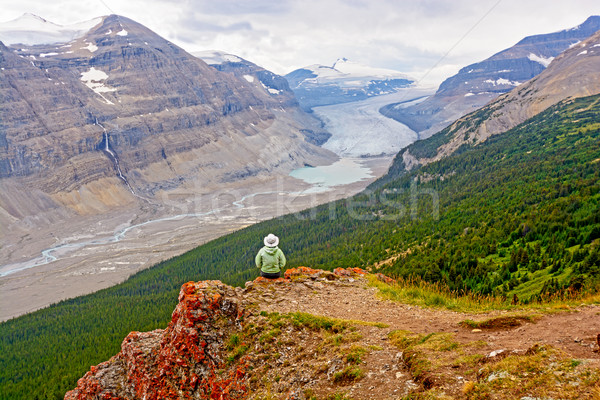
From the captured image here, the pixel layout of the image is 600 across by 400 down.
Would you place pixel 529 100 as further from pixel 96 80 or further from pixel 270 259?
pixel 96 80

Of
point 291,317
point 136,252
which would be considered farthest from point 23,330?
point 291,317

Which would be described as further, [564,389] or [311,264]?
[311,264]

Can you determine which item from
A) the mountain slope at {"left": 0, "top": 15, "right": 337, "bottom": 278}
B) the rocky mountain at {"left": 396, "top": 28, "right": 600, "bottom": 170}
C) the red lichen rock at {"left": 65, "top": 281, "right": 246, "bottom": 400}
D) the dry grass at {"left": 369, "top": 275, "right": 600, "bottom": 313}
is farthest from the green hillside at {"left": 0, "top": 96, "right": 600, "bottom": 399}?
the mountain slope at {"left": 0, "top": 15, "right": 337, "bottom": 278}

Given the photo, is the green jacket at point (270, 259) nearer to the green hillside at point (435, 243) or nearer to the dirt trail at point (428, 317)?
the dirt trail at point (428, 317)

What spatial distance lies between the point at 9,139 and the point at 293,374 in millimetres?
150949

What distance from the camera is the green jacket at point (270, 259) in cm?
1789

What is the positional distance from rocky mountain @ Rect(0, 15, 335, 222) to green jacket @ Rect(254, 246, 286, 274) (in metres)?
119

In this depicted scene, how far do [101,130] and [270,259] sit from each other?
157615 mm

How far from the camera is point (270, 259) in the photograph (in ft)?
59.1

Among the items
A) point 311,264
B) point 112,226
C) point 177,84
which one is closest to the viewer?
point 311,264

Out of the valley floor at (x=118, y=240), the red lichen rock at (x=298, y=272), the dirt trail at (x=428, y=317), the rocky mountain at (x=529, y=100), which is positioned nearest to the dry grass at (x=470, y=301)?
the dirt trail at (x=428, y=317)

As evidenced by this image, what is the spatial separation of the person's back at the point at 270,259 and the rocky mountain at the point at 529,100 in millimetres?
84984

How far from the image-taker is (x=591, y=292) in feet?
40.8

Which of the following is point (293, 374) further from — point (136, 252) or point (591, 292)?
point (136, 252)
